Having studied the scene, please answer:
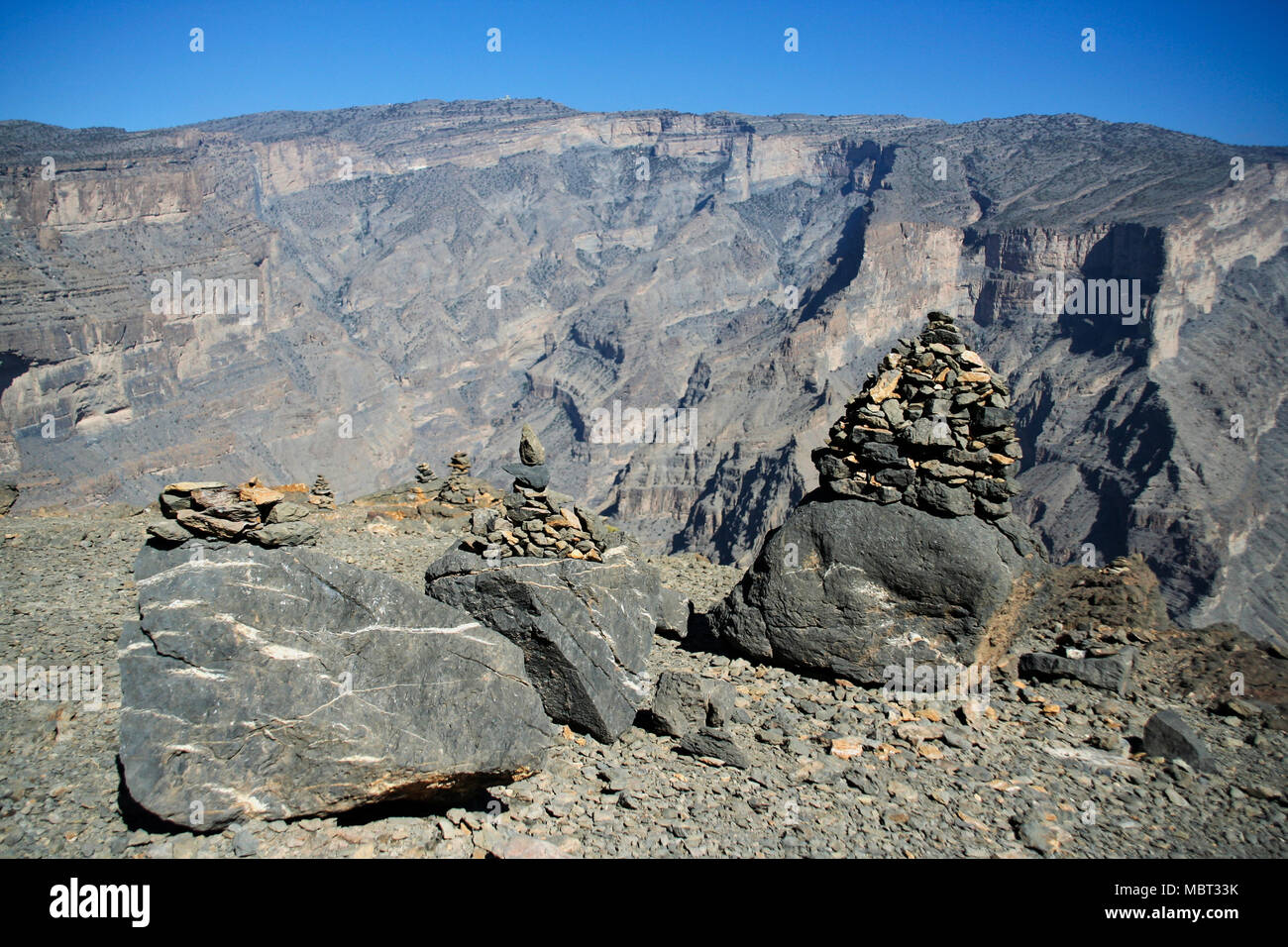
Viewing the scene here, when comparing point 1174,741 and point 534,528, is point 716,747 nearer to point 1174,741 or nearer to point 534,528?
point 534,528

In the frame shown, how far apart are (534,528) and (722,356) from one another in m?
145

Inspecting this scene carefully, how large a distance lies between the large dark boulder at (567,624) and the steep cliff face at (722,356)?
8202cm

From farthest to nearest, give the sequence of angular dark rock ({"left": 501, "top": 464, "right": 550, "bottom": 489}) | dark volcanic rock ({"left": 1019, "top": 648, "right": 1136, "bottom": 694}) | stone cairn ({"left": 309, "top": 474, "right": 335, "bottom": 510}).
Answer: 1. stone cairn ({"left": 309, "top": 474, "right": 335, "bottom": 510})
2. dark volcanic rock ({"left": 1019, "top": 648, "right": 1136, "bottom": 694})
3. angular dark rock ({"left": 501, "top": 464, "right": 550, "bottom": 489})

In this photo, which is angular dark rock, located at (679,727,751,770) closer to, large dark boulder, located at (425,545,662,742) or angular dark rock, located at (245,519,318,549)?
large dark boulder, located at (425,545,662,742)

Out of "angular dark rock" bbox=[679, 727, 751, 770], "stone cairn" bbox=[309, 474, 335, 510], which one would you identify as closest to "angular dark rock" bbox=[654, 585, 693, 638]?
"angular dark rock" bbox=[679, 727, 751, 770]

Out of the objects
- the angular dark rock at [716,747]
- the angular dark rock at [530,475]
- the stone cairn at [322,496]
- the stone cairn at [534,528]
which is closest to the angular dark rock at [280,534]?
the stone cairn at [534,528]

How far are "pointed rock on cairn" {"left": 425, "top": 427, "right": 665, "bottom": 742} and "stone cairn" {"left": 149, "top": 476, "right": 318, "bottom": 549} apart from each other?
2.32 meters

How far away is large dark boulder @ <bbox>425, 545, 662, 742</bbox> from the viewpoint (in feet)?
30.5

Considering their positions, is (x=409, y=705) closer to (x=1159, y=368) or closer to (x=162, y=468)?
(x=162, y=468)

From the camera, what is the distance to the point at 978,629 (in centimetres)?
1088

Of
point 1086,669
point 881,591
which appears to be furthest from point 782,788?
point 1086,669

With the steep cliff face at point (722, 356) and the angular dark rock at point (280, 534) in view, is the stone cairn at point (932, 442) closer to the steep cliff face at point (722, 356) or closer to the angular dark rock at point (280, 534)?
the angular dark rock at point (280, 534)
